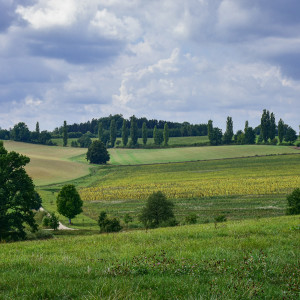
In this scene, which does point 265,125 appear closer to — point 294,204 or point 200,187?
point 200,187

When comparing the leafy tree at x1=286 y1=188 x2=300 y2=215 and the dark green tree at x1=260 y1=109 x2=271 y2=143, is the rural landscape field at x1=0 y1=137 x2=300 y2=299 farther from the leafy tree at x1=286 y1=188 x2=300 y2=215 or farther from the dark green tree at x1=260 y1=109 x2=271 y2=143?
the dark green tree at x1=260 y1=109 x2=271 y2=143

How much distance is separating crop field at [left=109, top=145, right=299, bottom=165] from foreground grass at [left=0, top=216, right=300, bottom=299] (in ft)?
505

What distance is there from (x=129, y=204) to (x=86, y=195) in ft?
70.7

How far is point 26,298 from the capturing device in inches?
249

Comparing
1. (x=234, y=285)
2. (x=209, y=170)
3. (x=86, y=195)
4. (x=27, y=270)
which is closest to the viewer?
(x=234, y=285)

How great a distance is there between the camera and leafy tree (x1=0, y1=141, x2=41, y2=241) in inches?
1551

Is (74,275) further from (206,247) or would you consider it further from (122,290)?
(206,247)

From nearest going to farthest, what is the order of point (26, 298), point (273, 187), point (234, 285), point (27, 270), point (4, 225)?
point (26, 298) → point (234, 285) → point (27, 270) → point (4, 225) → point (273, 187)

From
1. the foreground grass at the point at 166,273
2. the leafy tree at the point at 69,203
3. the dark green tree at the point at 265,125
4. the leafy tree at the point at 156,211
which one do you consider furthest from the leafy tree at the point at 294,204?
the dark green tree at the point at 265,125

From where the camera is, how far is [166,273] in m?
8.21

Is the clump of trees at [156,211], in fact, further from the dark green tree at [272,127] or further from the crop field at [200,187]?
the dark green tree at [272,127]

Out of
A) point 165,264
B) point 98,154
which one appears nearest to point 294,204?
point 165,264

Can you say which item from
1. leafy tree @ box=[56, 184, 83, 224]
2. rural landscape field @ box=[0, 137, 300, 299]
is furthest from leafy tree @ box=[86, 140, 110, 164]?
rural landscape field @ box=[0, 137, 300, 299]

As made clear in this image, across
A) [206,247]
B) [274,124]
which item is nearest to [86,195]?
[206,247]
